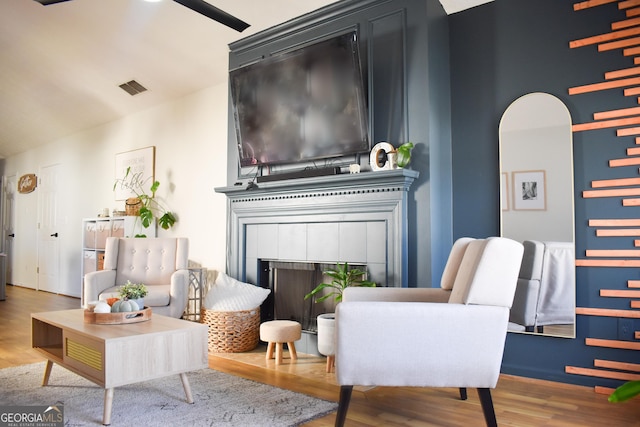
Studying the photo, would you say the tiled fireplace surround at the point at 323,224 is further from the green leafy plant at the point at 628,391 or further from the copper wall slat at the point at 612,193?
the green leafy plant at the point at 628,391

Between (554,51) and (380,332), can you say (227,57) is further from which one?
(380,332)

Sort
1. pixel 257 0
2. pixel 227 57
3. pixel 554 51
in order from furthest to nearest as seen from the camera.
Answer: pixel 227 57 < pixel 257 0 < pixel 554 51

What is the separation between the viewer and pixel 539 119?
10.4ft

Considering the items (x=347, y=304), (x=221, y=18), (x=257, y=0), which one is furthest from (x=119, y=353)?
(x=257, y=0)

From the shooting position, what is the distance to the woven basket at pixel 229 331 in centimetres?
379

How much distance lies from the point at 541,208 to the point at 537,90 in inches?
29.7

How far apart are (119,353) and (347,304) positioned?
1062 mm

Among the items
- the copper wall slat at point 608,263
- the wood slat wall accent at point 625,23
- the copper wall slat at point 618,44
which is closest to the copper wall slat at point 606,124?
the copper wall slat at point 618,44

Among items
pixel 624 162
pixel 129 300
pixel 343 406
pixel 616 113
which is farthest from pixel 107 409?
pixel 616 113

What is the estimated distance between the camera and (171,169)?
227 inches

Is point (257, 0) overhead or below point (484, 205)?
overhead

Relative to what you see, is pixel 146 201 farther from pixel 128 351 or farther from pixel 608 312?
pixel 608 312

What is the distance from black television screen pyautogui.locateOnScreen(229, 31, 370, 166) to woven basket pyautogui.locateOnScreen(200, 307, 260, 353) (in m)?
1.25

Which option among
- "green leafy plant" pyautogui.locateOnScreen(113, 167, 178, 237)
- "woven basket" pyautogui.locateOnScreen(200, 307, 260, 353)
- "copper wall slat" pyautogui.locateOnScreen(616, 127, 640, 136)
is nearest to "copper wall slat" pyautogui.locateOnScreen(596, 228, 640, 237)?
"copper wall slat" pyautogui.locateOnScreen(616, 127, 640, 136)
